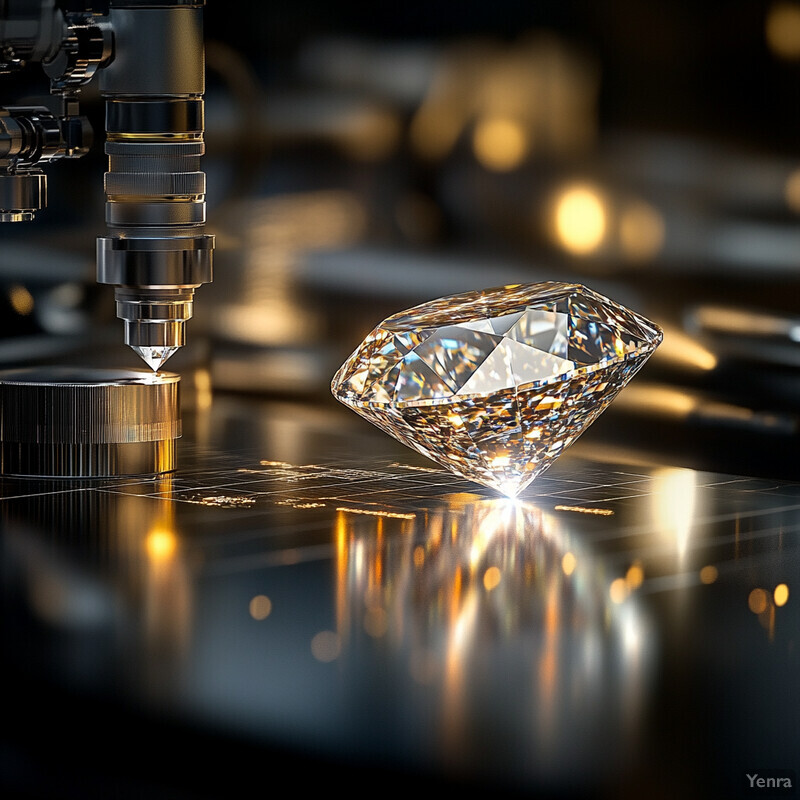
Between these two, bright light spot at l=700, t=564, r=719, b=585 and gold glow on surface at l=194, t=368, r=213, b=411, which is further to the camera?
gold glow on surface at l=194, t=368, r=213, b=411

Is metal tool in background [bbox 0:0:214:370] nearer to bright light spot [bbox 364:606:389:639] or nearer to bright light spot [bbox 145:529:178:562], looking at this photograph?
bright light spot [bbox 145:529:178:562]

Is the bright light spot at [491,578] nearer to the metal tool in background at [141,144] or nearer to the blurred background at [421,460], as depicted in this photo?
the blurred background at [421,460]

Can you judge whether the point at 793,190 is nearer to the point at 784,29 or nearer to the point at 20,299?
the point at 784,29

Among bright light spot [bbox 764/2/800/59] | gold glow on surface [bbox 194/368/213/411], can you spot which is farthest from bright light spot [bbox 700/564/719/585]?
gold glow on surface [bbox 194/368/213/411]

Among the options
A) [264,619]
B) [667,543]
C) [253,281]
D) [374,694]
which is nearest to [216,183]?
[253,281]

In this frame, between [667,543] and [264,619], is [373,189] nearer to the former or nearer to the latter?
[667,543]

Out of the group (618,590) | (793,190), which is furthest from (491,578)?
(793,190)

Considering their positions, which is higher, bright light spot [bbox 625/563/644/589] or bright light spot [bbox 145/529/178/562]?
bright light spot [bbox 145/529/178/562]
